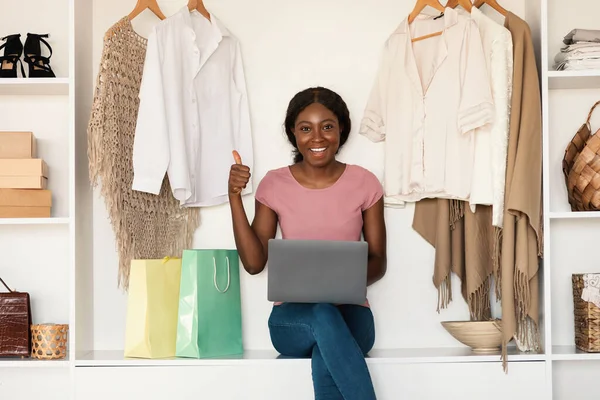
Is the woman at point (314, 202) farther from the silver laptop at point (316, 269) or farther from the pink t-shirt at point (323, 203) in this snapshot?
the silver laptop at point (316, 269)

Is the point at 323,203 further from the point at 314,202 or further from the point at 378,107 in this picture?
the point at 378,107

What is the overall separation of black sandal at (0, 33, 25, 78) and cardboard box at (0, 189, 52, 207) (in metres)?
0.43

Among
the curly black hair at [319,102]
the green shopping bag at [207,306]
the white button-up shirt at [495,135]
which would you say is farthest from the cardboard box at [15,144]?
the white button-up shirt at [495,135]

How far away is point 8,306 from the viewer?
277 centimetres

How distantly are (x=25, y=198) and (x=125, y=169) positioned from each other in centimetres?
38

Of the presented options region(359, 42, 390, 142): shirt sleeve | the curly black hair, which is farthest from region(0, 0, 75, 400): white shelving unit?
region(359, 42, 390, 142): shirt sleeve

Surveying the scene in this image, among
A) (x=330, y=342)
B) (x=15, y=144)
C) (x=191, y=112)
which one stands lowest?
(x=330, y=342)

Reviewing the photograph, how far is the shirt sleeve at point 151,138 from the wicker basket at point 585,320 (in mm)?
1554

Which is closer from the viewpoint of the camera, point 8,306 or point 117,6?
point 8,306

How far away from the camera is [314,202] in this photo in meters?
2.82

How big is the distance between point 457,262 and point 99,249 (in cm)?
137

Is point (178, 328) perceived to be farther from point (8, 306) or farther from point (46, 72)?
point (46, 72)

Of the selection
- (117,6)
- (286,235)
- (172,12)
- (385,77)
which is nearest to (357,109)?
(385,77)

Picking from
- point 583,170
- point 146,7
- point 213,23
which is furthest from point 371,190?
point 146,7
